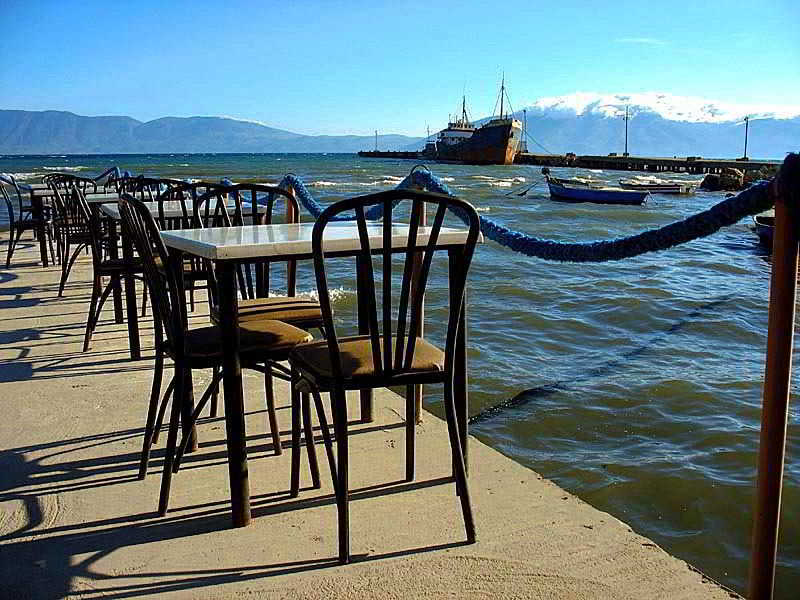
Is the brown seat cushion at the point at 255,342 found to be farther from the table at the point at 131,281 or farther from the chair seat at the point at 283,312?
the table at the point at 131,281

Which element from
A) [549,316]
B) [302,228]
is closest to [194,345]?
[302,228]

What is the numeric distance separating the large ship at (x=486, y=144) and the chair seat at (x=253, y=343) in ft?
229

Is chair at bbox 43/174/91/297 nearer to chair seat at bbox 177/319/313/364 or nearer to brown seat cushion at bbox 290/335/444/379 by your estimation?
chair seat at bbox 177/319/313/364

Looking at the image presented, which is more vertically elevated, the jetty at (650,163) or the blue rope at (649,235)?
the jetty at (650,163)

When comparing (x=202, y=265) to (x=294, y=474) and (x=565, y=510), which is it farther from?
(x=565, y=510)

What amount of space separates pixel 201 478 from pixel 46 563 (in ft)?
2.26

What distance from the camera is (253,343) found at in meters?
2.68

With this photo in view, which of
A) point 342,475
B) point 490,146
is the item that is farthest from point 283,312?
point 490,146

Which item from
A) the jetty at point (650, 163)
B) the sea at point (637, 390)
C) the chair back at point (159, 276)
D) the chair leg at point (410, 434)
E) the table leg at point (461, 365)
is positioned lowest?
the sea at point (637, 390)

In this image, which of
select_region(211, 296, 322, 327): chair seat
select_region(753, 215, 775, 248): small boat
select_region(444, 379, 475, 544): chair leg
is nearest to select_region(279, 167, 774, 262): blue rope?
select_region(444, 379, 475, 544): chair leg

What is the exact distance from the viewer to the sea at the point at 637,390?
3.35m

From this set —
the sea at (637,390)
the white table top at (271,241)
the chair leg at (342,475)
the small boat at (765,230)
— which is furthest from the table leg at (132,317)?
the small boat at (765,230)

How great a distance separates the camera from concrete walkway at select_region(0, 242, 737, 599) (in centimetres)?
213

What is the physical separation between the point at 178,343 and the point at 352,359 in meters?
0.65
